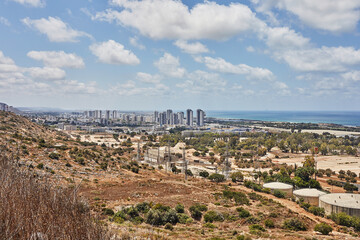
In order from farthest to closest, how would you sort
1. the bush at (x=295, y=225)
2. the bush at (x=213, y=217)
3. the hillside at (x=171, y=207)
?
1. the bush at (x=213, y=217)
2. the bush at (x=295, y=225)
3. the hillside at (x=171, y=207)

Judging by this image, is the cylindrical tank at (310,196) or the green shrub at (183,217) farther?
the cylindrical tank at (310,196)

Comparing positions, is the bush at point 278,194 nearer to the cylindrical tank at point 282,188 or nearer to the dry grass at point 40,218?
the cylindrical tank at point 282,188

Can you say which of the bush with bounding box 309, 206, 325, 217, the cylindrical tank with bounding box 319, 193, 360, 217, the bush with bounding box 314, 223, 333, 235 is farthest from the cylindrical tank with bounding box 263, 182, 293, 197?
the bush with bounding box 314, 223, 333, 235

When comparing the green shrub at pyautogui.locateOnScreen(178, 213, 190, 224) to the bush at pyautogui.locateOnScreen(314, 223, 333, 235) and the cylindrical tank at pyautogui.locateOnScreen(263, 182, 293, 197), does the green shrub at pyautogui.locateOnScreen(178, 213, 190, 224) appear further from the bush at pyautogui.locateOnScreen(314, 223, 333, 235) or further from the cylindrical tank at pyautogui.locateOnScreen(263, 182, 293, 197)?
the cylindrical tank at pyautogui.locateOnScreen(263, 182, 293, 197)

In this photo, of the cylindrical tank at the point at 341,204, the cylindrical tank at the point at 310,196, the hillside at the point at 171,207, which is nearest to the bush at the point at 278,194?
the hillside at the point at 171,207

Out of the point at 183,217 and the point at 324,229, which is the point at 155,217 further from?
Answer: the point at 324,229

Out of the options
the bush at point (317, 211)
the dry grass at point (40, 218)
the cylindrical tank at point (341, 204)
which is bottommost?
the bush at point (317, 211)

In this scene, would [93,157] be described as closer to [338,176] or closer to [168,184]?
[168,184]
